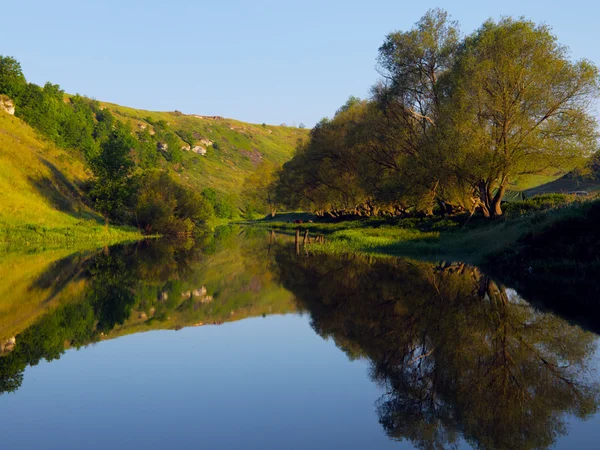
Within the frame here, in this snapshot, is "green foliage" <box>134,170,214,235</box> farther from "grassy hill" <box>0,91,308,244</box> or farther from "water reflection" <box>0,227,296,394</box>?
"water reflection" <box>0,227,296,394</box>

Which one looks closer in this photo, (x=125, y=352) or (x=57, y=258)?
(x=125, y=352)

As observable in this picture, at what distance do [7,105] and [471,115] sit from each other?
67.1 metres

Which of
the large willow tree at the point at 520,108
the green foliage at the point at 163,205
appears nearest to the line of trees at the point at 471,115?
the large willow tree at the point at 520,108

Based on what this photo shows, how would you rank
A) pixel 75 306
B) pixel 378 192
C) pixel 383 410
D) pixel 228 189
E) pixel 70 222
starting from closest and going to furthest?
pixel 383 410
pixel 75 306
pixel 378 192
pixel 70 222
pixel 228 189

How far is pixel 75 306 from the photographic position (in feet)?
55.8

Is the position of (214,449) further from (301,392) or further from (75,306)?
(75,306)

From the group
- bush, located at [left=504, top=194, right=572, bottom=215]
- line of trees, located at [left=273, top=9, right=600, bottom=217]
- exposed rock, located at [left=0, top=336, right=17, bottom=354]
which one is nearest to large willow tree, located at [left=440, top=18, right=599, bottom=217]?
line of trees, located at [left=273, top=9, right=600, bottom=217]

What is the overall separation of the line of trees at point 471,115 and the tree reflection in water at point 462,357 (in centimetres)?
1621

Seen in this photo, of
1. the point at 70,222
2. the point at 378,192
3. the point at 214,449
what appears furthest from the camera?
the point at 70,222

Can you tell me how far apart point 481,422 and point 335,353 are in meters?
4.95

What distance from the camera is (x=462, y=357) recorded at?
423 inches

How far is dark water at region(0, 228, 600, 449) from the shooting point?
24.3 feet

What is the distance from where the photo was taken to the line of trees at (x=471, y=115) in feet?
108

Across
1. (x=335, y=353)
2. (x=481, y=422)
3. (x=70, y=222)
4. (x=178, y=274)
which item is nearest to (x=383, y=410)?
(x=481, y=422)
